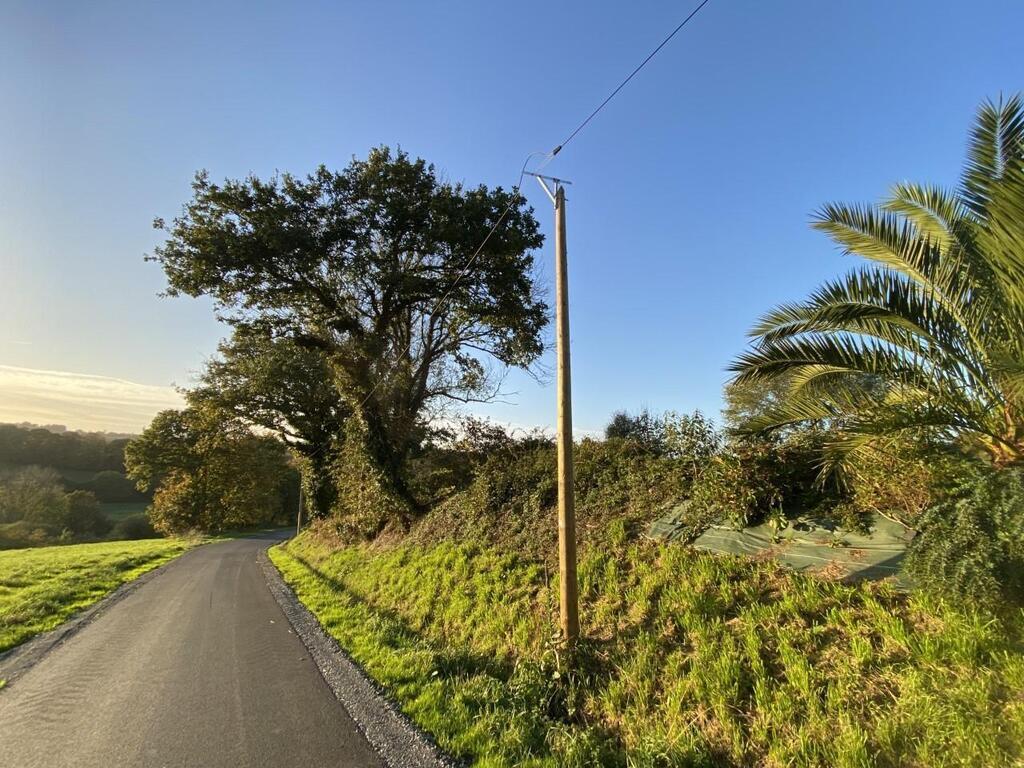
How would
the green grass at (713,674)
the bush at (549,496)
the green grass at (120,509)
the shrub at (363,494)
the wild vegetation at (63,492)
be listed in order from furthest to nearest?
the green grass at (120,509), the wild vegetation at (63,492), the shrub at (363,494), the bush at (549,496), the green grass at (713,674)

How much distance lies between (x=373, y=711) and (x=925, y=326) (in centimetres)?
718

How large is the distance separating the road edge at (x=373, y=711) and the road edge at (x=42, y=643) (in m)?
3.45

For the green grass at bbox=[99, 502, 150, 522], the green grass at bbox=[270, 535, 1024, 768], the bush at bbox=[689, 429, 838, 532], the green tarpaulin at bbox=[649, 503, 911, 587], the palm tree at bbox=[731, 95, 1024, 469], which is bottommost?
the green grass at bbox=[99, 502, 150, 522]

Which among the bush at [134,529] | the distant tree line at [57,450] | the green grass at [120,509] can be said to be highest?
the distant tree line at [57,450]

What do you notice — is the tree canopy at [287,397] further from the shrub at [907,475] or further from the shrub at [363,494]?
the shrub at [907,475]

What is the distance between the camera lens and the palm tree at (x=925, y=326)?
4.89 m

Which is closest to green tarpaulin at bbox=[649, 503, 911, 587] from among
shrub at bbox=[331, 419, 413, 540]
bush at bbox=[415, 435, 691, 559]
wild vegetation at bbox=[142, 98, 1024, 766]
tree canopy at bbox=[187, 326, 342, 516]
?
wild vegetation at bbox=[142, 98, 1024, 766]

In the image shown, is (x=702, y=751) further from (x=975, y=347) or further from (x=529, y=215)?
(x=529, y=215)

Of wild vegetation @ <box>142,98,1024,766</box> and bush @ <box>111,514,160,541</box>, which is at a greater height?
wild vegetation @ <box>142,98,1024,766</box>

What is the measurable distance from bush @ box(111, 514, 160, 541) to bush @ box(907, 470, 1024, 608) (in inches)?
2641

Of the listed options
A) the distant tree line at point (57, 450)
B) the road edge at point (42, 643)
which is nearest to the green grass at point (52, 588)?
the road edge at point (42, 643)

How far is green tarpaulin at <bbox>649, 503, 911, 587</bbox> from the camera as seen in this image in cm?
514

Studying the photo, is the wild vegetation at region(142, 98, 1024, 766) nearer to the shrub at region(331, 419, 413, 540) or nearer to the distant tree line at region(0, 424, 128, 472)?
the shrub at region(331, 419, 413, 540)

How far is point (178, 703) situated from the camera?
5547mm
